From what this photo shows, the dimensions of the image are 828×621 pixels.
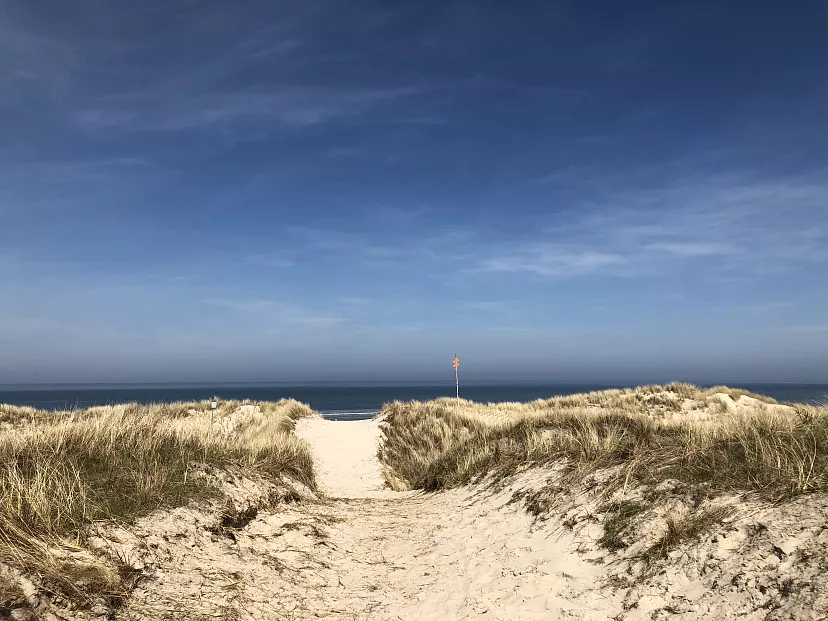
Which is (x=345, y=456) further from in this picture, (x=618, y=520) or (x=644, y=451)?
(x=618, y=520)

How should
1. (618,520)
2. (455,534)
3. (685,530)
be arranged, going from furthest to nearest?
1. (455,534)
2. (618,520)
3. (685,530)

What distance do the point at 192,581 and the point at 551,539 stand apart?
452cm

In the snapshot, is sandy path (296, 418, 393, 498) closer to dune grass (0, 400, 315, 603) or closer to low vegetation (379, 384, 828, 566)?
low vegetation (379, 384, 828, 566)

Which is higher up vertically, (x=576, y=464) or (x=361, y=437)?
(x=576, y=464)

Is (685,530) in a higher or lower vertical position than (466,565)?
higher

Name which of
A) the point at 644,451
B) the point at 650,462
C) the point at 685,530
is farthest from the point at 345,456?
the point at 685,530

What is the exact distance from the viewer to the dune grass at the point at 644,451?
600cm

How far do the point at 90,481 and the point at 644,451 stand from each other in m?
8.18

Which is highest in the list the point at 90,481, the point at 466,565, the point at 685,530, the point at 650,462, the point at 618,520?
the point at 90,481

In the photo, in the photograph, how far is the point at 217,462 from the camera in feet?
30.6

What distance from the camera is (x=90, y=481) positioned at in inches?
278

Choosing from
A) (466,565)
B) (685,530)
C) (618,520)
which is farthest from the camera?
(466,565)

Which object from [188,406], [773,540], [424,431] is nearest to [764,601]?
[773,540]

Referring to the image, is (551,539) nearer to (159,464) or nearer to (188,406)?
(159,464)
